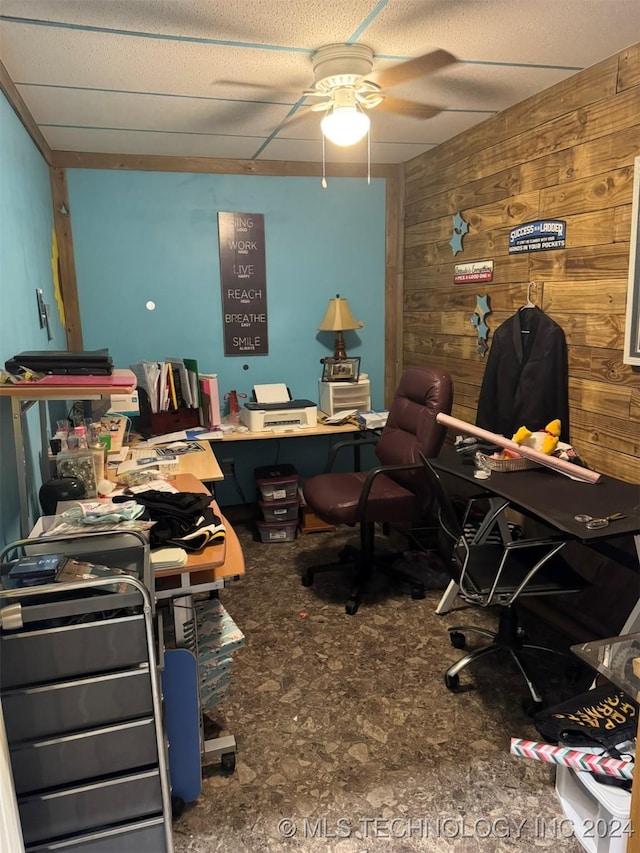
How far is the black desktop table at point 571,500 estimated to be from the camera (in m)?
1.78

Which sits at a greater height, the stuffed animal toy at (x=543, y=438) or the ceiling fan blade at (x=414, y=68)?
the ceiling fan blade at (x=414, y=68)

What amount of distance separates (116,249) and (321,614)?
2.48 m

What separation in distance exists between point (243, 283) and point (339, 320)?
67cm

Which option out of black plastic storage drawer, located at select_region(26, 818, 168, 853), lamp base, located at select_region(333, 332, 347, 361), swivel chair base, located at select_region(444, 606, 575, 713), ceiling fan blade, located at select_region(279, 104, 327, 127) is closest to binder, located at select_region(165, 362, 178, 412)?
lamp base, located at select_region(333, 332, 347, 361)

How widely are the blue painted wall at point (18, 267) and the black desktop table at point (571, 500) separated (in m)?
1.57

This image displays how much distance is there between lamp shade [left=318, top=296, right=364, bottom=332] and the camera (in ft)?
12.5

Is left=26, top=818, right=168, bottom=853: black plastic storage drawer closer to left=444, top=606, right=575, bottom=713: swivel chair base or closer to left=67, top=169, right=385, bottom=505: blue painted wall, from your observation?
left=444, top=606, right=575, bottom=713: swivel chair base

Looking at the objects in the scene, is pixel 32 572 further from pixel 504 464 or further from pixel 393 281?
pixel 393 281

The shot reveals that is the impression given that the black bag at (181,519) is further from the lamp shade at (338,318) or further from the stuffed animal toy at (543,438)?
the lamp shade at (338,318)

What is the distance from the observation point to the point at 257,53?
6.83ft

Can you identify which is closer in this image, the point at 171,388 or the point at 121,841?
the point at 121,841

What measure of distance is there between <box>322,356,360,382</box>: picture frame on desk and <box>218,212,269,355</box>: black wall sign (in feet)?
1.48

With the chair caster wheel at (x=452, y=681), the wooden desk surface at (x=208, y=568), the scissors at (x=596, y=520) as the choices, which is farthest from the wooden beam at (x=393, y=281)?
the wooden desk surface at (x=208, y=568)

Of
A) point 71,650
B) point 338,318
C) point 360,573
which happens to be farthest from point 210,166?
point 71,650
